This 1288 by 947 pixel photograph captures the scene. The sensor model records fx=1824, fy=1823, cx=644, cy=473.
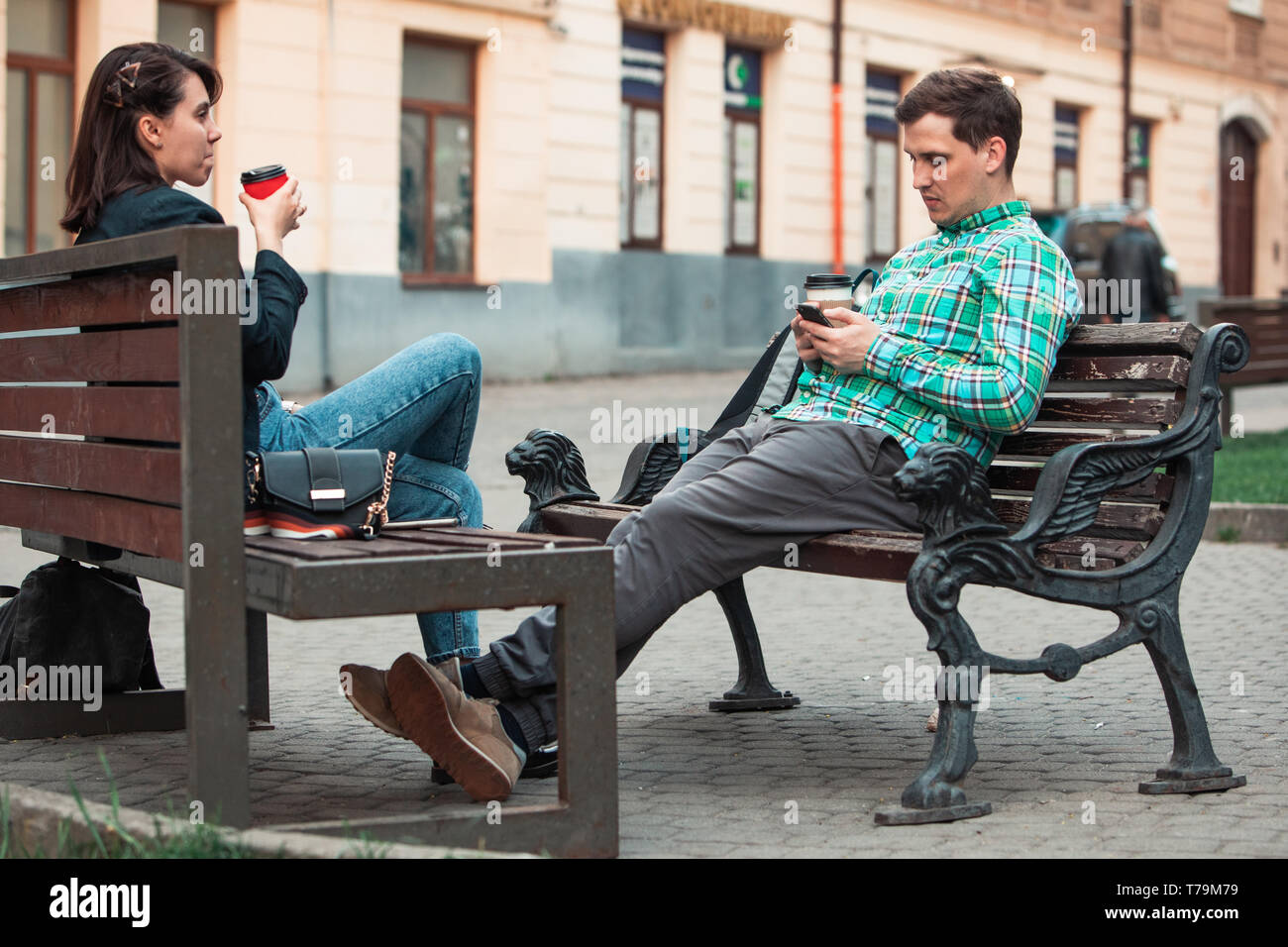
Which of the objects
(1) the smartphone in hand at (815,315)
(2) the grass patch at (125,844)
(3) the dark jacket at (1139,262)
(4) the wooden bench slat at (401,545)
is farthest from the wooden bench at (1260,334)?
(2) the grass patch at (125,844)

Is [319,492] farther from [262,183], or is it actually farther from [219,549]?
[262,183]

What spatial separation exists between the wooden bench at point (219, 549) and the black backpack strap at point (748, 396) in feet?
4.48

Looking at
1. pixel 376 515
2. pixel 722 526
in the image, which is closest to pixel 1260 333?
pixel 722 526

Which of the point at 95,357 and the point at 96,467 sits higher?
the point at 95,357

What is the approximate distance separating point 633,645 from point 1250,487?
23.3ft

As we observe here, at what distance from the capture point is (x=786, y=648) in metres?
6.26

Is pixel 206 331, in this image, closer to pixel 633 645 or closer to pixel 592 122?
pixel 633 645

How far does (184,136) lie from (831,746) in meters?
2.14

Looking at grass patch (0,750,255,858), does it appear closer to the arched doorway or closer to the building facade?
the building facade

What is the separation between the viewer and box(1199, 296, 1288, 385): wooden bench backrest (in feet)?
43.9

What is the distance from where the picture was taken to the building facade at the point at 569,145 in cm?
1688

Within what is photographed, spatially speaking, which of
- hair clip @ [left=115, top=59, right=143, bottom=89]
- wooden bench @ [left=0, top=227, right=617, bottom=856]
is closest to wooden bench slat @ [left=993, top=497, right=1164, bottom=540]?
wooden bench @ [left=0, top=227, right=617, bottom=856]

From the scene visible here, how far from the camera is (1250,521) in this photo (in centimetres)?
907

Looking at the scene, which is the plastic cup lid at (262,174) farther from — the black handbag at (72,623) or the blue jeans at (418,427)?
the black handbag at (72,623)
